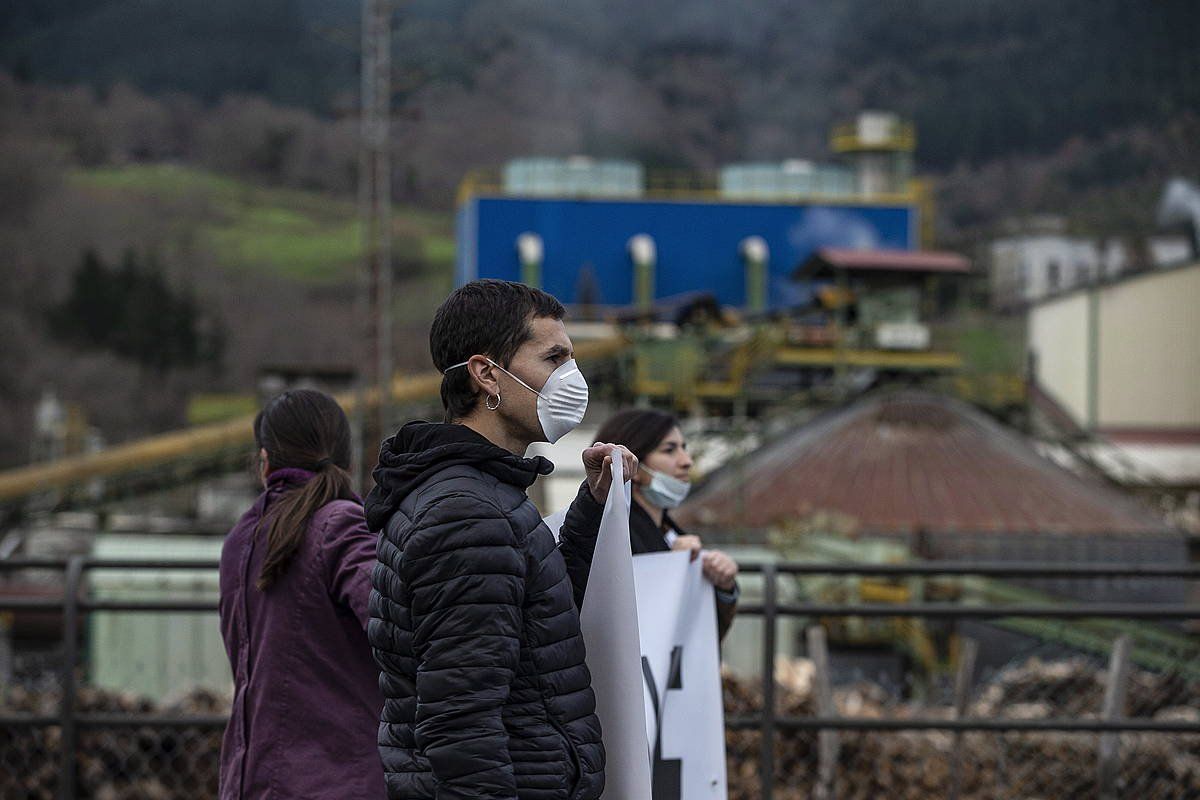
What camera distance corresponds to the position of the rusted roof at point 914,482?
2133 cm

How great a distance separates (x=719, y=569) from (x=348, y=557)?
44.1 inches

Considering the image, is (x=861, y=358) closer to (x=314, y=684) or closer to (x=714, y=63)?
(x=314, y=684)

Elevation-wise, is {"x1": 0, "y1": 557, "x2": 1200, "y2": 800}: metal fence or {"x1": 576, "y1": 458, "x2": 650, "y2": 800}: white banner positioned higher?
{"x1": 576, "y1": 458, "x2": 650, "y2": 800}: white banner

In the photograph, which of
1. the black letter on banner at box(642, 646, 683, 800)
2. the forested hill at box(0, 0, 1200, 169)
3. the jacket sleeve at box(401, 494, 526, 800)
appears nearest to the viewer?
the jacket sleeve at box(401, 494, 526, 800)

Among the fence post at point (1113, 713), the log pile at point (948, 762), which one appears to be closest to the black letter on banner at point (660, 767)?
the fence post at point (1113, 713)

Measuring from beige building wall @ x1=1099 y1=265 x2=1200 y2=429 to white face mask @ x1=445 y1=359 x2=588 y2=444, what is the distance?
39063 mm

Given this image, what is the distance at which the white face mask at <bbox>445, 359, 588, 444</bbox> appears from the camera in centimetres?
275

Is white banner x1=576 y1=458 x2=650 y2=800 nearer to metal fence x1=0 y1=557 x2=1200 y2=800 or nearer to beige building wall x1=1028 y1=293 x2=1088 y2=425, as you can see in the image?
metal fence x1=0 y1=557 x2=1200 y2=800

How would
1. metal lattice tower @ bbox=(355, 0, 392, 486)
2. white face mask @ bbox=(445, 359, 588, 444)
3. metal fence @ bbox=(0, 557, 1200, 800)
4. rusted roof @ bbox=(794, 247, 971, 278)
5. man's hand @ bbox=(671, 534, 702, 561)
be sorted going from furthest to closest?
1. rusted roof @ bbox=(794, 247, 971, 278)
2. metal lattice tower @ bbox=(355, 0, 392, 486)
3. metal fence @ bbox=(0, 557, 1200, 800)
4. man's hand @ bbox=(671, 534, 702, 561)
5. white face mask @ bbox=(445, 359, 588, 444)

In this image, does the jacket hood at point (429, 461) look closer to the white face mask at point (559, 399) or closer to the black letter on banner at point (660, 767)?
the white face mask at point (559, 399)

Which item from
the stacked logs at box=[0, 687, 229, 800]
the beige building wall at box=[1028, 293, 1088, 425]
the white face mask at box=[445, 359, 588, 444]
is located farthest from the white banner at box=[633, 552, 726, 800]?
the beige building wall at box=[1028, 293, 1088, 425]

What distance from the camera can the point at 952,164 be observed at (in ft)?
319

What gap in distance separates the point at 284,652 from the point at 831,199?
4192 centimetres

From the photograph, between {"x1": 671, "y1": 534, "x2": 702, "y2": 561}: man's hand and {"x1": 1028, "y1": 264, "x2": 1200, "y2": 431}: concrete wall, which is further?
{"x1": 1028, "y1": 264, "x2": 1200, "y2": 431}: concrete wall
